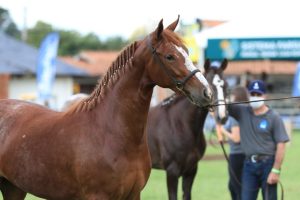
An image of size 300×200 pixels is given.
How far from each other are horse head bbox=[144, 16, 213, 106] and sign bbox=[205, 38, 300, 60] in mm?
13622

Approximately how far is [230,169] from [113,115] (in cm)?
395

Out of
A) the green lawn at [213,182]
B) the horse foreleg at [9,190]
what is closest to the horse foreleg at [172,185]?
the green lawn at [213,182]

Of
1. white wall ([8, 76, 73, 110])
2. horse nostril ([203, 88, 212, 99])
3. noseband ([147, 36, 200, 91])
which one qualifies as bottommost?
white wall ([8, 76, 73, 110])

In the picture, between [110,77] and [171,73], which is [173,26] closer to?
[171,73]

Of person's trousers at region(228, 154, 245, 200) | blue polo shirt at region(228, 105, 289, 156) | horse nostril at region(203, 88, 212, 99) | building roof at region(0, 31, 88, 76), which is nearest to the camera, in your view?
horse nostril at region(203, 88, 212, 99)

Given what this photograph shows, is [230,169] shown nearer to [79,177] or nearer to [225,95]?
[225,95]

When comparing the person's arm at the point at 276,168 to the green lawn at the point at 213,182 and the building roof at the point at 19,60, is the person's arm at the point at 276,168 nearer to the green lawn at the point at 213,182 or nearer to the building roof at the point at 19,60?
the green lawn at the point at 213,182

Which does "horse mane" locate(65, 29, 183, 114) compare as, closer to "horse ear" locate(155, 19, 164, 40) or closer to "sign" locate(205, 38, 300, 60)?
"horse ear" locate(155, 19, 164, 40)

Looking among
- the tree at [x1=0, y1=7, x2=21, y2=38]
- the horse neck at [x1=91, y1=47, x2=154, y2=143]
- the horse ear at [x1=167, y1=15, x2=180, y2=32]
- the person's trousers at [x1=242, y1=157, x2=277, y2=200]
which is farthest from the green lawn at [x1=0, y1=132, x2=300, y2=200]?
the tree at [x1=0, y1=7, x2=21, y2=38]

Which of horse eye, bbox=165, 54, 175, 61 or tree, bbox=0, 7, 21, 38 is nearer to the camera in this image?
horse eye, bbox=165, 54, 175, 61

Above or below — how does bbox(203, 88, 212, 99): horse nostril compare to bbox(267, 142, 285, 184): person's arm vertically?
above

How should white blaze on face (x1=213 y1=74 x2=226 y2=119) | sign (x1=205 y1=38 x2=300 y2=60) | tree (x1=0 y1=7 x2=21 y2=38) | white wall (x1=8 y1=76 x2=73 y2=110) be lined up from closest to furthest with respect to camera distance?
1. white blaze on face (x1=213 y1=74 x2=226 y2=119)
2. sign (x1=205 y1=38 x2=300 y2=60)
3. white wall (x1=8 y1=76 x2=73 y2=110)
4. tree (x1=0 y1=7 x2=21 y2=38)

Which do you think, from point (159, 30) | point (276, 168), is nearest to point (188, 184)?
point (276, 168)

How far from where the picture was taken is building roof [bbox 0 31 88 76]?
39.6 meters
